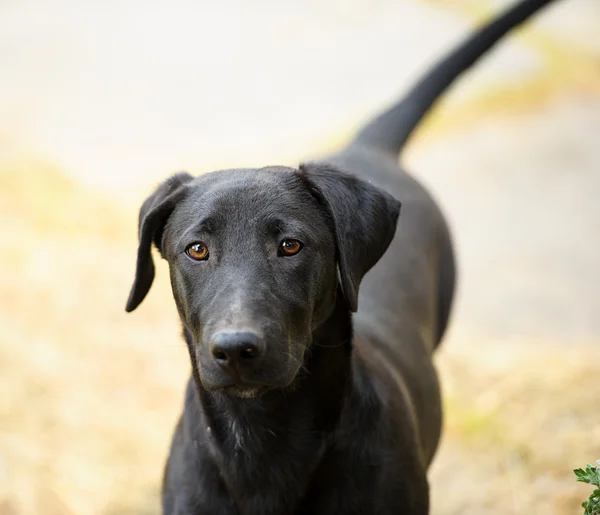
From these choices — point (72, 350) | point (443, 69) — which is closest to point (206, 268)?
point (443, 69)

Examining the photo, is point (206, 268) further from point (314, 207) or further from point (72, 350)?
point (72, 350)

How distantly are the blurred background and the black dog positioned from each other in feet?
5.92

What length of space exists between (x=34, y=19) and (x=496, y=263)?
5429 mm

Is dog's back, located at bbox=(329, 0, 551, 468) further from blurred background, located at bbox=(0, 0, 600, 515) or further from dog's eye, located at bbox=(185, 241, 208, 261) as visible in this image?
blurred background, located at bbox=(0, 0, 600, 515)

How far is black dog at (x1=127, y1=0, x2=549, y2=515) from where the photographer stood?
272cm

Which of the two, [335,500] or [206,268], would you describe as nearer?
[206,268]

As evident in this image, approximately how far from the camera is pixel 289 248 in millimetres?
2859

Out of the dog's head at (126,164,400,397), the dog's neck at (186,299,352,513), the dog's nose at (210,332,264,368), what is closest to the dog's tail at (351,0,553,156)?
the dog's head at (126,164,400,397)

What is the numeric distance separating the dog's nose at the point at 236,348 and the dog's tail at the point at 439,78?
2.32m

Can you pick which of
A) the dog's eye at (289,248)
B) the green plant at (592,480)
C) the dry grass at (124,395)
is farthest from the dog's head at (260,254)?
the dry grass at (124,395)

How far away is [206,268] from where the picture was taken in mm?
2836

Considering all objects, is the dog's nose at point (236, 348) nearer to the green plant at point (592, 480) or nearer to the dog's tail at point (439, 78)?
the green plant at point (592, 480)

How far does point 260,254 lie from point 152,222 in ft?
1.60

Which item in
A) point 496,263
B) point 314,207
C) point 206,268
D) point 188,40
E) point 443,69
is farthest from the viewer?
point 188,40
